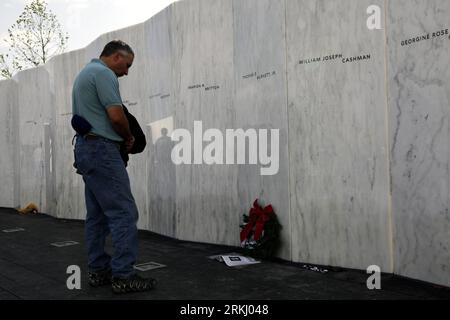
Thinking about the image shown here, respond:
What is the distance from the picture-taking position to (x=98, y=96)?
158 inches

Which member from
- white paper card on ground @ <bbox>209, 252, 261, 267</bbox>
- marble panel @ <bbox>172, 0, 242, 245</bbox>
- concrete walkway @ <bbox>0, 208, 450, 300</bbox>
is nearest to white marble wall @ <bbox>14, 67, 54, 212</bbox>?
concrete walkway @ <bbox>0, 208, 450, 300</bbox>

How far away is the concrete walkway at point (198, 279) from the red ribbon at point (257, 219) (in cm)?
37

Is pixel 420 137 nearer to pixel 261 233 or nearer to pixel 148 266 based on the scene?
pixel 261 233

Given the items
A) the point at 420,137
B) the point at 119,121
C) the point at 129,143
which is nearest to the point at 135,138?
the point at 129,143

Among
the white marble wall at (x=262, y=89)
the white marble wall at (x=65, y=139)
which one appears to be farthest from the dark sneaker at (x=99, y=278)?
the white marble wall at (x=65, y=139)

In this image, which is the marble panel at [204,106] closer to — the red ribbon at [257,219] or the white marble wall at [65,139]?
the red ribbon at [257,219]

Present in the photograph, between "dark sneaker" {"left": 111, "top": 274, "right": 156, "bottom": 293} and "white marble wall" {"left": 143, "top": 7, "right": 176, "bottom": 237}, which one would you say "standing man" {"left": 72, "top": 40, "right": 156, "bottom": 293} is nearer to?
"dark sneaker" {"left": 111, "top": 274, "right": 156, "bottom": 293}

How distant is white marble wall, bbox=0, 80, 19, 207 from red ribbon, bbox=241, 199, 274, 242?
27.6ft

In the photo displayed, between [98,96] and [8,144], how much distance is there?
9.51 m

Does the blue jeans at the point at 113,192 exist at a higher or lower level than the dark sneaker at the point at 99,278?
higher

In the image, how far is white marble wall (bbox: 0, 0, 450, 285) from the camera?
416 cm

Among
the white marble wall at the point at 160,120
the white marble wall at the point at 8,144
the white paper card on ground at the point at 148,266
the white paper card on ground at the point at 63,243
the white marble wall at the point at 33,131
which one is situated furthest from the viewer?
the white marble wall at the point at 8,144

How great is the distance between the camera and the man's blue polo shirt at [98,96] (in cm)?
395
